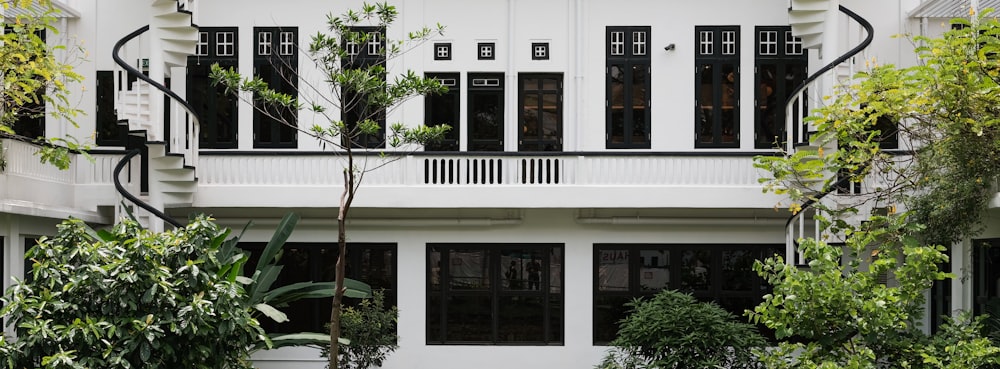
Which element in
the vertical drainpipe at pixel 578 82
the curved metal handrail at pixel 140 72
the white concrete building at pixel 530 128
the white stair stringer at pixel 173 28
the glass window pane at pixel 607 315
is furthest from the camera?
the glass window pane at pixel 607 315

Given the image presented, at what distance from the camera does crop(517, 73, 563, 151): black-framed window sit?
17312 mm

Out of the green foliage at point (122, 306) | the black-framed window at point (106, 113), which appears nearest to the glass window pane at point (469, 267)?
the black-framed window at point (106, 113)

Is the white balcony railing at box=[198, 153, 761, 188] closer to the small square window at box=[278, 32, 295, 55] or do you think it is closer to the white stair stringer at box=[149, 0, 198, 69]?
the white stair stringer at box=[149, 0, 198, 69]

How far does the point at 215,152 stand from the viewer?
1630cm

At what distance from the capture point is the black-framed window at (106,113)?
17219mm

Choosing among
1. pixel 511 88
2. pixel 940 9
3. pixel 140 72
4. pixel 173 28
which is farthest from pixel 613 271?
pixel 140 72

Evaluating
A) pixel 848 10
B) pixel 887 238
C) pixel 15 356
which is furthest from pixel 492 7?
pixel 15 356

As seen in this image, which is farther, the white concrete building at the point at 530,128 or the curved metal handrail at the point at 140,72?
the white concrete building at the point at 530,128

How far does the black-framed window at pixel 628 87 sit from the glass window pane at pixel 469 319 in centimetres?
308

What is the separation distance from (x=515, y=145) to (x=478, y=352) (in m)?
3.15

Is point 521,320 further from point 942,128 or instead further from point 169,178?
point 942,128

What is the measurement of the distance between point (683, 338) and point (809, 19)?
15.7 feet

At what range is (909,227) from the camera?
12023 millimetres

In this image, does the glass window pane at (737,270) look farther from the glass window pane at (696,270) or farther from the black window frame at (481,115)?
the black window frame at (481,115)
